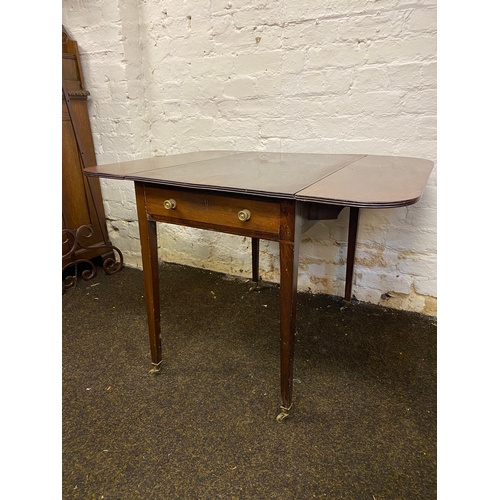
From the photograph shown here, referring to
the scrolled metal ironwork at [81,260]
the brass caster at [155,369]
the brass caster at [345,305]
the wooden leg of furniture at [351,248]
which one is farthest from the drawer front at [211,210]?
the scrolled metal ironwork at [81,260]

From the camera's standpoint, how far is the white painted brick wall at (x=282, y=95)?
61.8 inches

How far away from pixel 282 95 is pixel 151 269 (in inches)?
41.8

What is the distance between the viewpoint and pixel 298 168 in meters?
1.29

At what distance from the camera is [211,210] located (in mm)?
1134

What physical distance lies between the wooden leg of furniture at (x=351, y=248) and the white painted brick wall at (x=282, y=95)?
93 millimetres

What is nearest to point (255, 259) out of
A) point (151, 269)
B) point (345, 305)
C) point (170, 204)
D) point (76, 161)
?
point (345, 305)

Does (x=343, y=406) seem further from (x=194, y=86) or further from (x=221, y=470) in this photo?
(x=194, y=86)

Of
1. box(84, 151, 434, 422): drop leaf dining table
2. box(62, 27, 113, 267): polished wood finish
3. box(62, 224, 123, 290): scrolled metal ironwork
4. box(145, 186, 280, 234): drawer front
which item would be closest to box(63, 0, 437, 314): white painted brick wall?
box(62, 27, 113, 267): polished wood finish

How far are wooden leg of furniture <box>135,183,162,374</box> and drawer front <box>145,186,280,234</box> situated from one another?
4cm

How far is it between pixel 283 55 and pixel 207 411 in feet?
5.11

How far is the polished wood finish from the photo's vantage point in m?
2.10

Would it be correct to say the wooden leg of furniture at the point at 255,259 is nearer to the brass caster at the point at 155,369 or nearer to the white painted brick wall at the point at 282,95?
the white painted brick wall at the point at 282,95

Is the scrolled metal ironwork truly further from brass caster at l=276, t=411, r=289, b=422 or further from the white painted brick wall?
brass caster at l=276, t=411, r=289, b=422

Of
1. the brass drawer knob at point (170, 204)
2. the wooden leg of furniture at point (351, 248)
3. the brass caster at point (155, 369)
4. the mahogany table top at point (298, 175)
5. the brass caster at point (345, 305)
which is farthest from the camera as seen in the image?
the brass caster at point (345, 305)
